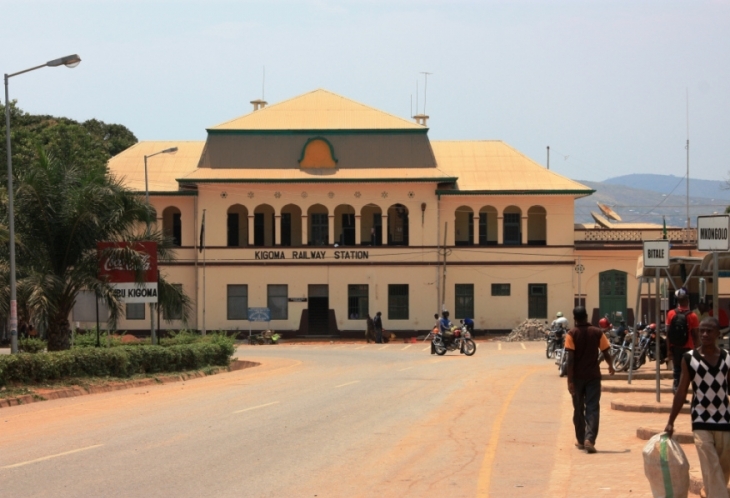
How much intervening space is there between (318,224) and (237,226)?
4642 mm

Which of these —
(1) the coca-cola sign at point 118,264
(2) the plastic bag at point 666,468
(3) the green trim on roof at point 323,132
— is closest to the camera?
(2) the plastic bag at point 666,468

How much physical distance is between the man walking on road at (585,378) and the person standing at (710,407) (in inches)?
152

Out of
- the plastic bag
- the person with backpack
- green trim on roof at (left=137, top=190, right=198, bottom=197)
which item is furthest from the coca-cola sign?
green trim on roof at (left=137, top=190, right=198, bottom=197)

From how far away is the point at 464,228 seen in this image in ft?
203

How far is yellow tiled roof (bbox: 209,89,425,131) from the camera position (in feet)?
197

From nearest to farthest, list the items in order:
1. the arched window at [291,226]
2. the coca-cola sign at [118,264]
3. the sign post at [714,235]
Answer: the sign post at [714,235] < the coca-cola sign at [118,264] < the arched window at [291,226]

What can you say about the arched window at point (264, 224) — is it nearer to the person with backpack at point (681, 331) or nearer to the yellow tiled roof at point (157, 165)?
the yellow tiled roof at point (157, 165)

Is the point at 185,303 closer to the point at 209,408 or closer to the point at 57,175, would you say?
the point at 57,175

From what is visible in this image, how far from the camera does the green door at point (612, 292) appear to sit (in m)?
60.0

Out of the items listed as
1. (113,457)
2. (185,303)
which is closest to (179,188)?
(185,303)

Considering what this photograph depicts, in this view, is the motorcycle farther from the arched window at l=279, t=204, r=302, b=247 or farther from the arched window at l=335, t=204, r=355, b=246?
the arched window at l=279, t=204, r=302, b=247

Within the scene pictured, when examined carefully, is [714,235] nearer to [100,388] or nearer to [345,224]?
[100,388]

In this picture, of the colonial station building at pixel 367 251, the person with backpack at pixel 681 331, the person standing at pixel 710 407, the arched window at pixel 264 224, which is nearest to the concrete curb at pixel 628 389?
the person with backpack at pixel 681 331

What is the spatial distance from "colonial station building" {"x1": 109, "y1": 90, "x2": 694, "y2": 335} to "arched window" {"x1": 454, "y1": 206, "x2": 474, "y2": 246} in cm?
102
